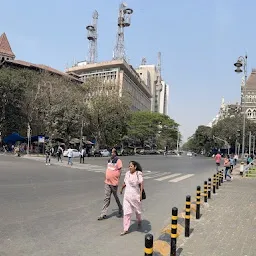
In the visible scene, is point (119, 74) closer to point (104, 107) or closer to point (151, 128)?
point (151, 128)

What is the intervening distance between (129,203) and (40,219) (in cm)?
218

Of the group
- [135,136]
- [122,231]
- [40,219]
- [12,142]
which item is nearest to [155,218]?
[122,231]

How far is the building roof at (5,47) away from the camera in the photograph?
85425mm

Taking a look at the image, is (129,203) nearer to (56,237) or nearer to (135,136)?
(56,237)

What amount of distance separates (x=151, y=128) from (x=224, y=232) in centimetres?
7652

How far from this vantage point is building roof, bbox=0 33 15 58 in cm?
8543

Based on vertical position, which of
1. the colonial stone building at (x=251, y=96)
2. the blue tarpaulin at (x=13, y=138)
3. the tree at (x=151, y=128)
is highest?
the colonial stone building at (x=251, y=96)

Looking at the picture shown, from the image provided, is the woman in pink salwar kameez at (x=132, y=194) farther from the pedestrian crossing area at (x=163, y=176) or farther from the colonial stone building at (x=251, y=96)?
the colonial stone building at (x=251, y=96)

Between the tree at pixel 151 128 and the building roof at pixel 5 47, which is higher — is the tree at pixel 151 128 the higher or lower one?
the lower one

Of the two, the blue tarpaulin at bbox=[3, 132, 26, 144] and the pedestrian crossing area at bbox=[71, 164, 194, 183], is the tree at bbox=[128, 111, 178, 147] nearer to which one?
the blue tarpaulin at bbox=[3, 132, 26, 144]

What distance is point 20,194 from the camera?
11.3 metres

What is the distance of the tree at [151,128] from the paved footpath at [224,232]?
63.4 meters

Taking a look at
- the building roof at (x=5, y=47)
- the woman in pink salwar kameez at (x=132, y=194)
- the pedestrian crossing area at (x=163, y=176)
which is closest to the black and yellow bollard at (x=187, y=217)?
the woman in pink salwar kameez at (x=132, y=194)

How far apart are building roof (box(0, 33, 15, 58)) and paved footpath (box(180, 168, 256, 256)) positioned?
83.3 metres
